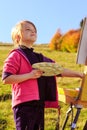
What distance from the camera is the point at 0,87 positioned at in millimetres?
9023

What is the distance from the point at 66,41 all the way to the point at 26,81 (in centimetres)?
2735

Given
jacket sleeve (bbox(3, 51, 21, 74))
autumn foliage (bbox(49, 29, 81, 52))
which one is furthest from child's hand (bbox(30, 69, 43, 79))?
autumn foliage (bbox(49, 29, 81, 52))

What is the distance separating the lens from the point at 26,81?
371 centimetres

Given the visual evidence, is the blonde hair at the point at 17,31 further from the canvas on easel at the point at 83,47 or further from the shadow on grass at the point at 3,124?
the shadow on grass at the point at 3,124

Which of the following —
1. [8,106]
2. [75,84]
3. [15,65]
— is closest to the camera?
[15,65]

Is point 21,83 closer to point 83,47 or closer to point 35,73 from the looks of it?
point 35,73

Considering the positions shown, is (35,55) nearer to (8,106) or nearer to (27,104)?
(27,104)

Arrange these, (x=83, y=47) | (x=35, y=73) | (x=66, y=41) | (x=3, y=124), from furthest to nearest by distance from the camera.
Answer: (x=66, y=41)
(x=3, y=124)
(x=83, y=47)
(x=35, y=73)

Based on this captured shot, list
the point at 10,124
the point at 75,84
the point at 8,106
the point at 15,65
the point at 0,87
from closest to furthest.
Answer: the point at 15,65 → the point at 10,124 → the point at 8,106 → the point at 0,87 → the point at 75,84

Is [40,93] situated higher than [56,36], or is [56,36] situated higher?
[40,93]

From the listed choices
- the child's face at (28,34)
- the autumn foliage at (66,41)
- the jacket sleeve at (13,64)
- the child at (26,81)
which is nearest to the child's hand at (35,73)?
the child at (26,81)

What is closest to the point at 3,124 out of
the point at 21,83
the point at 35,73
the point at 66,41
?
the point at 21,83

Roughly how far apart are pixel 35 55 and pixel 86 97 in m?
0.59

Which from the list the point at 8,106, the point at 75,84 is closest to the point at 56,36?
the point at 75,84
